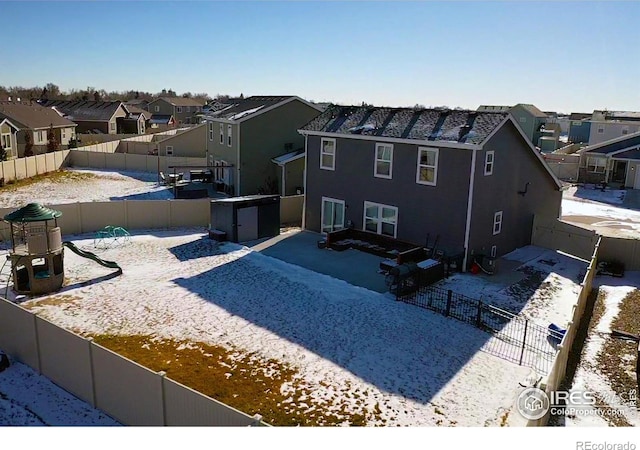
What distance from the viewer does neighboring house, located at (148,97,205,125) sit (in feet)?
323

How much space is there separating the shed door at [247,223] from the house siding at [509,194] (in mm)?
9701

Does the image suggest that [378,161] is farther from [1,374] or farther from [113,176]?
[113,176]

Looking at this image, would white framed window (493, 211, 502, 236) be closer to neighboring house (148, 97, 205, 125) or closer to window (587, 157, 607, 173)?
window (587, 157, 607, 173)

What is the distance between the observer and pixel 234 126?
1307 inches

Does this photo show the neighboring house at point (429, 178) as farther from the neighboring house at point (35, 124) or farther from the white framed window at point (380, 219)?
the neighboring house at point (35, 124)

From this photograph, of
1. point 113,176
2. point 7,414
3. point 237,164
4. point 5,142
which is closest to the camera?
point 7,414

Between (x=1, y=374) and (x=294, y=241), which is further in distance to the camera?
(x=294, y=241)

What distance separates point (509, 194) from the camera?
23250 millimetres

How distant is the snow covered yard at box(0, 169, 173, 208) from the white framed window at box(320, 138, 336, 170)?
13.0 meters

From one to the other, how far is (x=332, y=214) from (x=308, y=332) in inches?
443

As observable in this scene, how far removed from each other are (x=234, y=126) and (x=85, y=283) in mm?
16762

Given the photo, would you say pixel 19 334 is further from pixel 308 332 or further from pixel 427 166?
pixel 427 166

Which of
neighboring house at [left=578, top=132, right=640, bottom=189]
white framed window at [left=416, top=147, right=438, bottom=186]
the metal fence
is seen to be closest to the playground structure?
the metal fence

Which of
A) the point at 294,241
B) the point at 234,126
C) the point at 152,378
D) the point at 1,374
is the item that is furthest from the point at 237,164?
the point at 152,378
